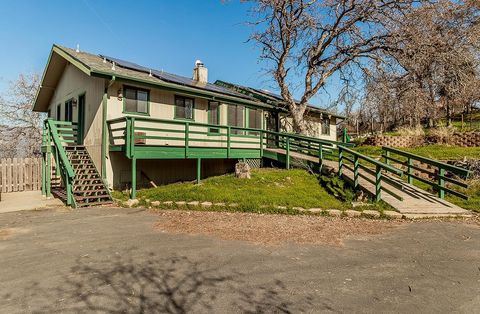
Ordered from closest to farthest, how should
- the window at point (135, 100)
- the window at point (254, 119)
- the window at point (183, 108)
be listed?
the window at point (135, 100) → the window at point (183, 108) → the window at point (254, 119)

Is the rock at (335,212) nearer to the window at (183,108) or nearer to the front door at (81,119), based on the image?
the window at (183,108)

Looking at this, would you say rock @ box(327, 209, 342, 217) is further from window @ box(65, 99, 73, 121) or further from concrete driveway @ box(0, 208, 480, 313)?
window @ box(65, 99, 73, 121)

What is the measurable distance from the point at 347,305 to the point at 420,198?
23.7 ft

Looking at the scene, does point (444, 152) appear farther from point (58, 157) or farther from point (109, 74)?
point (58, 157)

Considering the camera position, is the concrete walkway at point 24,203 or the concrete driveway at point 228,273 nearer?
the concrete driveway at point 228,273

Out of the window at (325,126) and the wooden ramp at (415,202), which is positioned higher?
the window at (325,126)

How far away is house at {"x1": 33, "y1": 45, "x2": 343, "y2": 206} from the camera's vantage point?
10.8m

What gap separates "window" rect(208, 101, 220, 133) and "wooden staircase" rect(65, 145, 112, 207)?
555cm

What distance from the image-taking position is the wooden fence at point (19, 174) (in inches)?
533

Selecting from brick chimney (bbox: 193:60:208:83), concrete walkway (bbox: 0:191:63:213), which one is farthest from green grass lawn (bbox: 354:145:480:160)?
concrete walkway (bbox: 0:191:63:213)

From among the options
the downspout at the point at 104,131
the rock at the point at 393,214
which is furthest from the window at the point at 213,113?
the rock at the point at 393,214

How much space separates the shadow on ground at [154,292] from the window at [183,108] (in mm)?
9502

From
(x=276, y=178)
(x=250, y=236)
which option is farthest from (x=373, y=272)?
(x=276, y=178)

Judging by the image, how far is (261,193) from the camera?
934cm
